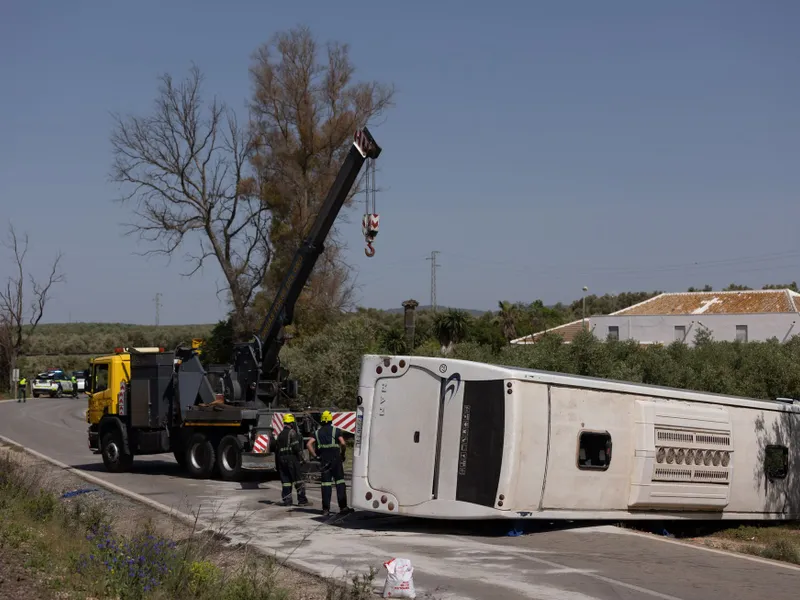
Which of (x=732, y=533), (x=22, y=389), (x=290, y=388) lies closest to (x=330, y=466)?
(x=732, y=533)

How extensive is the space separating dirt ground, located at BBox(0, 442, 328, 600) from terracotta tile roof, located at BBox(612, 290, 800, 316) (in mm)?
45683

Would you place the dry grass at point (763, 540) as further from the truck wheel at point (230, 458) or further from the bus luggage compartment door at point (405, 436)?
the truck wheel at point (230, 458)

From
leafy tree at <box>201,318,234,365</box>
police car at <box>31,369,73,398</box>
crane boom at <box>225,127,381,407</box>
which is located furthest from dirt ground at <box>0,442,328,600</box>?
police car at <box>31,369,73,398</box>

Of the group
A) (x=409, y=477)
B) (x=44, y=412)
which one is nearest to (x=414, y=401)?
(x=409, y=477)

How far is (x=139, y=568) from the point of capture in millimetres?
8500

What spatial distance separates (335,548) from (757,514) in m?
7.60

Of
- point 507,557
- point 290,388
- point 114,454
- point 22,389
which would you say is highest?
point 290,388

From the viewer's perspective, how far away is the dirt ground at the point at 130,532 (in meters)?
8.60

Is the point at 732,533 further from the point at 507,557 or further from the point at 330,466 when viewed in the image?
the point at 330,466

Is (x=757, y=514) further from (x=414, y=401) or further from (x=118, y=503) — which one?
(x=118, y=503)

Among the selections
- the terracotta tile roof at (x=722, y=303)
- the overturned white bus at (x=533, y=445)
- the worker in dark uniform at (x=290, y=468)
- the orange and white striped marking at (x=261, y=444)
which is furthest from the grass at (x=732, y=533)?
the terracotta tile roof at (x=722, y=303)

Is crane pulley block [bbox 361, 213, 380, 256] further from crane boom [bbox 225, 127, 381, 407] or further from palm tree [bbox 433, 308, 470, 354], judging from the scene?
palm tree [bbox 433, 308, 470, 354]

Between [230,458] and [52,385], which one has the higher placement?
[230,458]

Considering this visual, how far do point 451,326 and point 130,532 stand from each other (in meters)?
44.7
